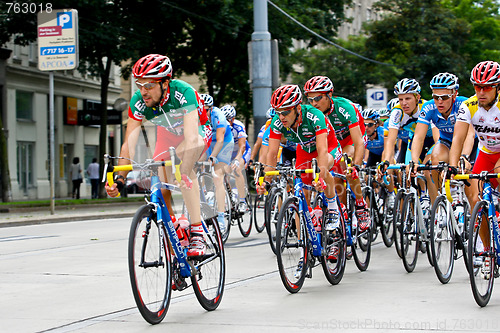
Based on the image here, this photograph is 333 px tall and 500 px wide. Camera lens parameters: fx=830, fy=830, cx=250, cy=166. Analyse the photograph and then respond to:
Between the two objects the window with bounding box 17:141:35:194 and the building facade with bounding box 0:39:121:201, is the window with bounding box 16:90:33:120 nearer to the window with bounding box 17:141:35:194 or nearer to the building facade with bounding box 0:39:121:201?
the building facade with bounding box 0:39:121:201

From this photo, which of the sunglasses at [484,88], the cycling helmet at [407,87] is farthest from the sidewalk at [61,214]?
the sunglasses at [484,88]

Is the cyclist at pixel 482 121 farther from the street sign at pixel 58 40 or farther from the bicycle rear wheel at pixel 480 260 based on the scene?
the street sign at pixel 58 40

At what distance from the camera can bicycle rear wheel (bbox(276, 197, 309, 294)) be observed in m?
7.01

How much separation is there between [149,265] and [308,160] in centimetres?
307

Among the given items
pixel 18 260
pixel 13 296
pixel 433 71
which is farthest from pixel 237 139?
pixel 433 71

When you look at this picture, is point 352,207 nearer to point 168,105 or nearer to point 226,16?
point 168,105

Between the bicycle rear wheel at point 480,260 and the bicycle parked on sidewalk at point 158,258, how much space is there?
2001mm

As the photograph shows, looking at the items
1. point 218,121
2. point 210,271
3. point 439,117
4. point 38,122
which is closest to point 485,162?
point 439,117

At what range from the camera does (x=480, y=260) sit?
21.3 ft

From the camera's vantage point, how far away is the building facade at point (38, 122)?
35.9 meters

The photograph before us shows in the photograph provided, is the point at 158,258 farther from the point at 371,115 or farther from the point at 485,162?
the point at 371,115

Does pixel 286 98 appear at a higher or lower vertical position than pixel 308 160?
higher

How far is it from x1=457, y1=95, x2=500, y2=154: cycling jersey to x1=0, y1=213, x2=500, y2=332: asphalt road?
132cm

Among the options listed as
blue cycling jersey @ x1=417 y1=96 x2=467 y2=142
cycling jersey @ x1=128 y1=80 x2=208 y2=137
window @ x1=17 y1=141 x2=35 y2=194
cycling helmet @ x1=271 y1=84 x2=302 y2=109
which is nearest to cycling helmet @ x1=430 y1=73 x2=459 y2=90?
blue cycling jersey @ x1=417 y1=96 x2=467 y2=142
